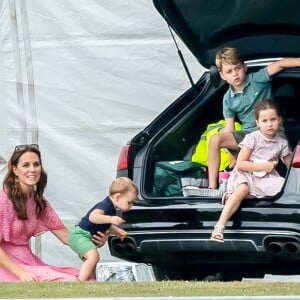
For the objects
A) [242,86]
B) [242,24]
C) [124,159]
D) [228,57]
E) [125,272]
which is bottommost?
[125,272]

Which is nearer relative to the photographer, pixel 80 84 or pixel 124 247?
pixel 124 247

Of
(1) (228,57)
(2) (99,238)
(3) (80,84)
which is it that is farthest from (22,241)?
(3) (80,84)

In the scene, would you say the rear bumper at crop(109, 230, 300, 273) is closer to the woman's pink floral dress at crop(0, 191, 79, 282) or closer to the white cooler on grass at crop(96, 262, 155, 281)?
the woman's pink floral dress at crop(0, 191, 79, 282)

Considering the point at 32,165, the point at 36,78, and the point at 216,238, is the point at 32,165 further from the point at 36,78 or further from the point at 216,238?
the point at 36,78

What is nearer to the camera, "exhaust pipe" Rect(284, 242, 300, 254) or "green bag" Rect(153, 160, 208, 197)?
"exhaust pipe" Rect(284, 242, 300, 254)

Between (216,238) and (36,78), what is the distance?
3912mm

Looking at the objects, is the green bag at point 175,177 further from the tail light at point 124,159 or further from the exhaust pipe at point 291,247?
the exhaust pipe at point 291,247

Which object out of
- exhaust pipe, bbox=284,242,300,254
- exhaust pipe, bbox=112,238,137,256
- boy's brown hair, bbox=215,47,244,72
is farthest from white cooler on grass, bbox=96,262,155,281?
exhaust pipe, bbox=284,242,300,254

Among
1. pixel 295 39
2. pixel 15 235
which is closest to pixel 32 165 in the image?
pixel 15 235

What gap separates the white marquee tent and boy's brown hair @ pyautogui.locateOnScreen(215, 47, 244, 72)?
246 cm

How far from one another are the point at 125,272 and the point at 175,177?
3.98 feet

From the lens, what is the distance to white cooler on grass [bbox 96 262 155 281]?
1045 centimetres

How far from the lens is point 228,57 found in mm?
9789

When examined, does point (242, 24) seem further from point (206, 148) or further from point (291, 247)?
point (291, 247)
